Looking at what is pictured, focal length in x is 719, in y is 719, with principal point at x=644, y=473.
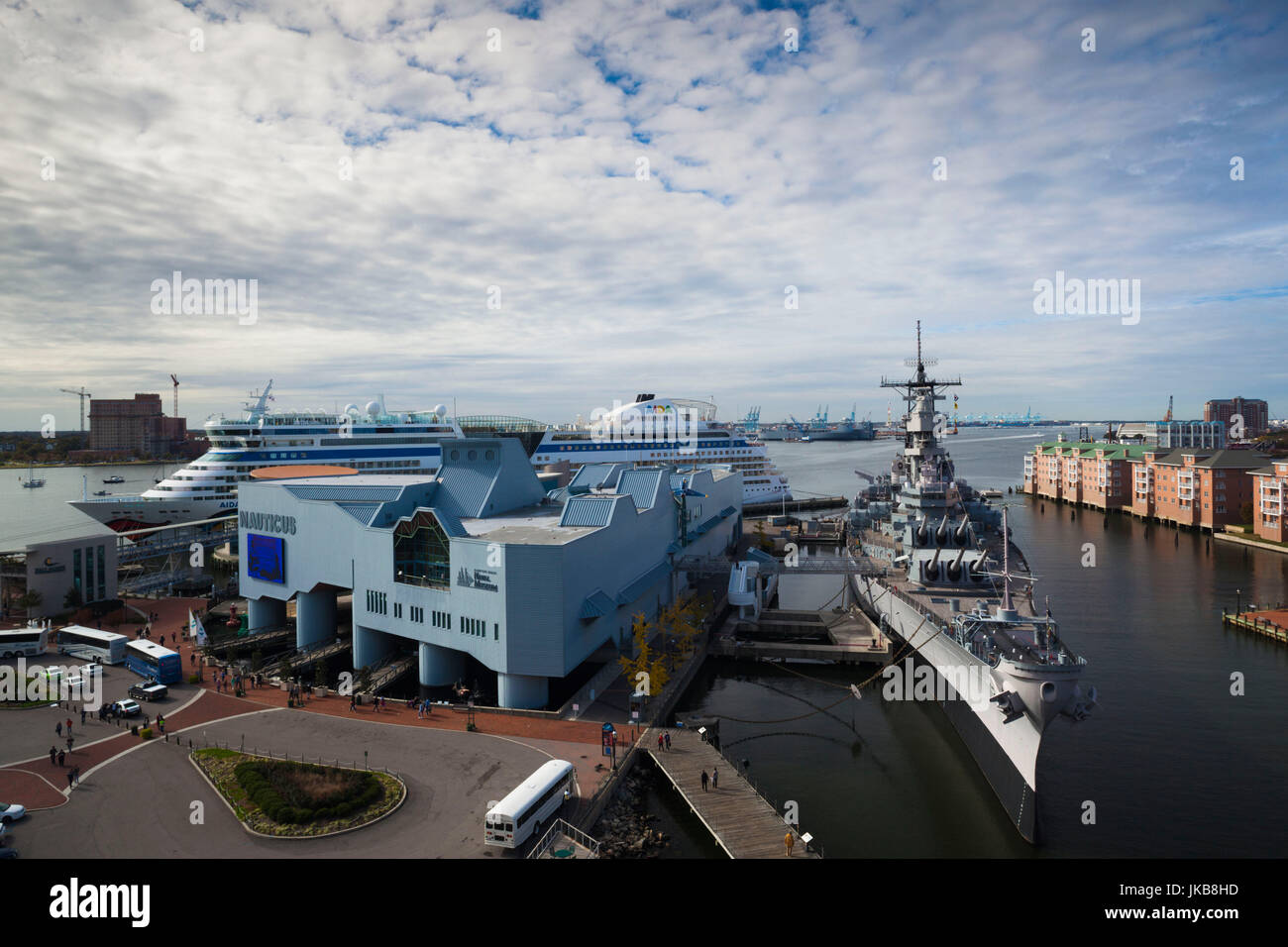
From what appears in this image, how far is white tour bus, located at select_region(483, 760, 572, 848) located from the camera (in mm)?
15297

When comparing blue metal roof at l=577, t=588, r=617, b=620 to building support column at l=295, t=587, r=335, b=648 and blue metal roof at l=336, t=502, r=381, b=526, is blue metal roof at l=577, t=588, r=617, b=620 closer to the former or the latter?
blue metal roof at l=336, t=502, r=381, b=526

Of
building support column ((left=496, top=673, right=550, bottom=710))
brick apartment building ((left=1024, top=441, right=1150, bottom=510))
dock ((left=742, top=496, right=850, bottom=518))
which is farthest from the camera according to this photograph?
brick apartment building ((left=1024, top=441, right=1150, bottom=510))

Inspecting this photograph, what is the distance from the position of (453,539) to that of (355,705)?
6.43 m

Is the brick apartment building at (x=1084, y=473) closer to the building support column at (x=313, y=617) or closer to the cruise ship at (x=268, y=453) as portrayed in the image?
the cruise ship at (x=268, y=453)

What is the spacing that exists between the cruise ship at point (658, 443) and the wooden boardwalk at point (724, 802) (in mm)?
47495

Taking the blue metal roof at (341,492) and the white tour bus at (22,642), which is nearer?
the white tour bus at (22,642)

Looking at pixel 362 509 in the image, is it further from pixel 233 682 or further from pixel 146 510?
pixel 146 510

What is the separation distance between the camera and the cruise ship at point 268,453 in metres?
53.2

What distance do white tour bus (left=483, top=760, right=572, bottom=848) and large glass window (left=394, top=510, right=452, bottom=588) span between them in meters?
10.2

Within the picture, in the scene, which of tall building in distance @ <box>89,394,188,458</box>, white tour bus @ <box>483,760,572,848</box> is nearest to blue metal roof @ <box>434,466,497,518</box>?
white tour bus @ <box>483,760,572,848</box>

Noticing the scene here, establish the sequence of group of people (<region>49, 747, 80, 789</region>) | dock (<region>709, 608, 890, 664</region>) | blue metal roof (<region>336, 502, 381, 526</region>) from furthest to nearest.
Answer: dock (<region>709, 608, 890, 664</region>)
blue metal roof (<region>336, 502, 381, 526</region>)
group of people (<region>49, 747, 80, 789</region>)

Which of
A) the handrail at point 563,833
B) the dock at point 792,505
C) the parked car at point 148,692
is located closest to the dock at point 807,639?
the handrail at point 563,833

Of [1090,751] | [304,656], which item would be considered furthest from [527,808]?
[304,656]
